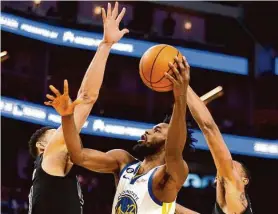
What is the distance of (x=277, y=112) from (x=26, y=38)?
8316 millimetres

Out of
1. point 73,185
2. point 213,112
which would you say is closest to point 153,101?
point 213,112

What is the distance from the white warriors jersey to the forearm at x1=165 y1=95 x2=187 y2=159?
0.48 metres

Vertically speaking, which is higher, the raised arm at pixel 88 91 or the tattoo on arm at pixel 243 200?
the raised arm at pixel 88 91

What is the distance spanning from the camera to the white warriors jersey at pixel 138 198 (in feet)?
13.0

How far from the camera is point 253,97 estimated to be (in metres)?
20.0

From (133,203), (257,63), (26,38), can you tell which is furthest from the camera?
(257,63)

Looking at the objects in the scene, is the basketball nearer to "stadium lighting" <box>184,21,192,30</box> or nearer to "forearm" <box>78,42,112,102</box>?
"forearm" <box>78,42,112,102</box>

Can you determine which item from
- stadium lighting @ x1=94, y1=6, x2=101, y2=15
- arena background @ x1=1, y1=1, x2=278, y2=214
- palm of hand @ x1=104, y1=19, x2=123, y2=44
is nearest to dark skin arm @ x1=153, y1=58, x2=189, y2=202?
palm of hand @ x1=104, y1=19, x2=123, y2=44

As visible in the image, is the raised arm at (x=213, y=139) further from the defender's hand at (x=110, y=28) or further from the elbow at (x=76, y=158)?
the elbow at (x=76, y=158)

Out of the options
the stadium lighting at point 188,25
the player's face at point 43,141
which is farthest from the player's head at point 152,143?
the stadium lighting at point 188,25

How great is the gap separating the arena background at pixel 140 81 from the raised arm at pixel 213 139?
998 cm

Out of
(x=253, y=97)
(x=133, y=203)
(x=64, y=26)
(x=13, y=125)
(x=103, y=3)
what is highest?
(x=103, y=3)

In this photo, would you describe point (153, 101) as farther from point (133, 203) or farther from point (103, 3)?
point (133, 203)

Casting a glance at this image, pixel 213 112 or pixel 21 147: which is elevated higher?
pixel 213 112
